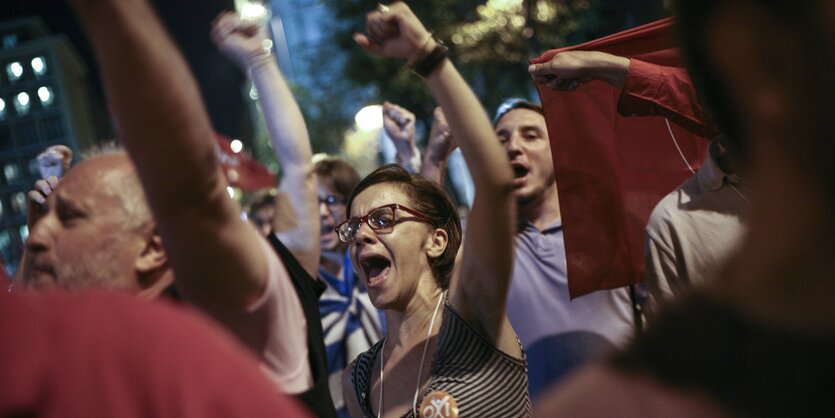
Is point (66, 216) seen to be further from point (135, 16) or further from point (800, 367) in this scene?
point (800, 367)

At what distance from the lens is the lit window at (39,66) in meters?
9.55

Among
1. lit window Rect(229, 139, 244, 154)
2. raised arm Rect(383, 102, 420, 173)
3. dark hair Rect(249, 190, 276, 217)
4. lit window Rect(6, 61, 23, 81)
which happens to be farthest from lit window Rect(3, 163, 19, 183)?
raised arm Rect(383, 102, 420, 173)

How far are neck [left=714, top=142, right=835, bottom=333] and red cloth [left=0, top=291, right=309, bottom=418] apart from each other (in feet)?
2.12

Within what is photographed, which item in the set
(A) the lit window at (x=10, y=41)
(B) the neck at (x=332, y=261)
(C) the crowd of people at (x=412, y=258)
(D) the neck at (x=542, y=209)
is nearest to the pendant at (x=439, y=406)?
(C) the crowd of people at (x=412, y=258)

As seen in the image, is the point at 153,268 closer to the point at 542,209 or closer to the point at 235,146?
the point at 542,209

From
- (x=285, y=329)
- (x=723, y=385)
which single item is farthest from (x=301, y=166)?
(x=723, y=385)

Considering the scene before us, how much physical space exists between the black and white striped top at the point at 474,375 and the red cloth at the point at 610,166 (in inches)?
46.5

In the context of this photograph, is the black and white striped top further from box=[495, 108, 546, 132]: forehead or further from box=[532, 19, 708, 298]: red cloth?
box=[495, 108, 546, 132]: forehead

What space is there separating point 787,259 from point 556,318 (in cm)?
328

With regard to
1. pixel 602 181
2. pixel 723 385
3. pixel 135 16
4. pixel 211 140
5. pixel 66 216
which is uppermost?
pixel 135 16

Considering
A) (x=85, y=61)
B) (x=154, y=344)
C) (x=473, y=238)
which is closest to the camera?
(x=154, y=344)

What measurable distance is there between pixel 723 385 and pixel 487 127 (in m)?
1.64

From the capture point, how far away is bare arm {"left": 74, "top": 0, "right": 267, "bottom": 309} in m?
1.50

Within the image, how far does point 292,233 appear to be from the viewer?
314cm
